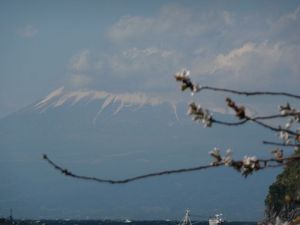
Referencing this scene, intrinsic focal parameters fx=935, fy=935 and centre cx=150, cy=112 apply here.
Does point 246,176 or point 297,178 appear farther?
point 297,178

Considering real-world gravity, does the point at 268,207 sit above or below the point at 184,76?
above

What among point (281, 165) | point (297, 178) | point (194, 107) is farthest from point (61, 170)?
point (297, 178)

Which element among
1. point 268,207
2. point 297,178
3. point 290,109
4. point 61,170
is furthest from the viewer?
point 268,207

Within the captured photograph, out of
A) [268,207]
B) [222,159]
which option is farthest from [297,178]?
[222,159]

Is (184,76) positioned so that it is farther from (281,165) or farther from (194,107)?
(281,165)

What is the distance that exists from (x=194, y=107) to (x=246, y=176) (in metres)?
0.48

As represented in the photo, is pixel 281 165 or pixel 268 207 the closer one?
pixel 281 165

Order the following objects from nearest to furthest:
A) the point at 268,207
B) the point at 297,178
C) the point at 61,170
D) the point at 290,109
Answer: the point at 61,170 → the point at 290,109 → the point at 297,178 → the point at 268,207

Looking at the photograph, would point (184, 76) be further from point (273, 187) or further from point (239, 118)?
point (273, 187)

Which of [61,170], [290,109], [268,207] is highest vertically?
[268,207]

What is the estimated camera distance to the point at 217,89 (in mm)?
4941

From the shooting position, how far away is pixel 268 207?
417 ft

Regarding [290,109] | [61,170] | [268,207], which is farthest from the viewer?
[268,207]

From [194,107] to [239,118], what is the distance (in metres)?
0.35
